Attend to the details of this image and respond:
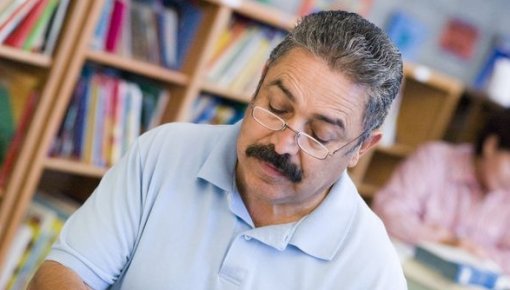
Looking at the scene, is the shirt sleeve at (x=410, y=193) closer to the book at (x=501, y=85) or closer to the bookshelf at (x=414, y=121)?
the bookshelf at (x=414, y=121)

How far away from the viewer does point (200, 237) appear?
1337 millimetres

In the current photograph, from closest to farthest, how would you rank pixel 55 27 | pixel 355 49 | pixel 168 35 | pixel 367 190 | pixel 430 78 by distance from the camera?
pixel 355 49
pixel 55 27
pixel 168 35
pixel 430 78
pixel 367 190

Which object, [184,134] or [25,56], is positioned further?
[25,56]

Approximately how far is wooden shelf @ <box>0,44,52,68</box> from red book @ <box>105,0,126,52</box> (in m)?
0.27

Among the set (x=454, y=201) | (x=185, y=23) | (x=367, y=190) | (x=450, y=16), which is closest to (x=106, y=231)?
(x=185, y=23)

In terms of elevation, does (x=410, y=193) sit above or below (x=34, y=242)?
above

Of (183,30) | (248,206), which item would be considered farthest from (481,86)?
(248,206)

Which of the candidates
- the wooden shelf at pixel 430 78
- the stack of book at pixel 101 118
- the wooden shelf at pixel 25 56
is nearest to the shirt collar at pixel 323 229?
the wooden shelf at pixel 25 56

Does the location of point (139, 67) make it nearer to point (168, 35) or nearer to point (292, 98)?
point (168, 35)

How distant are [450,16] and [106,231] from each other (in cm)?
310

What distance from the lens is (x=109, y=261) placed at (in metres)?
1.33

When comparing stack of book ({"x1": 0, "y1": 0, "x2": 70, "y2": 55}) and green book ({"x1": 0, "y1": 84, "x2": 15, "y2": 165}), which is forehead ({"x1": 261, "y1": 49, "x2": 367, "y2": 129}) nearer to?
stack of book ({"x1": 0, "y1": 0, "x2": 70, "y2": 55})

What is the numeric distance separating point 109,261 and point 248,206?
27cm

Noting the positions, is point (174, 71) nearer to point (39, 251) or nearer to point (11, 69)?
point (11, 69)
